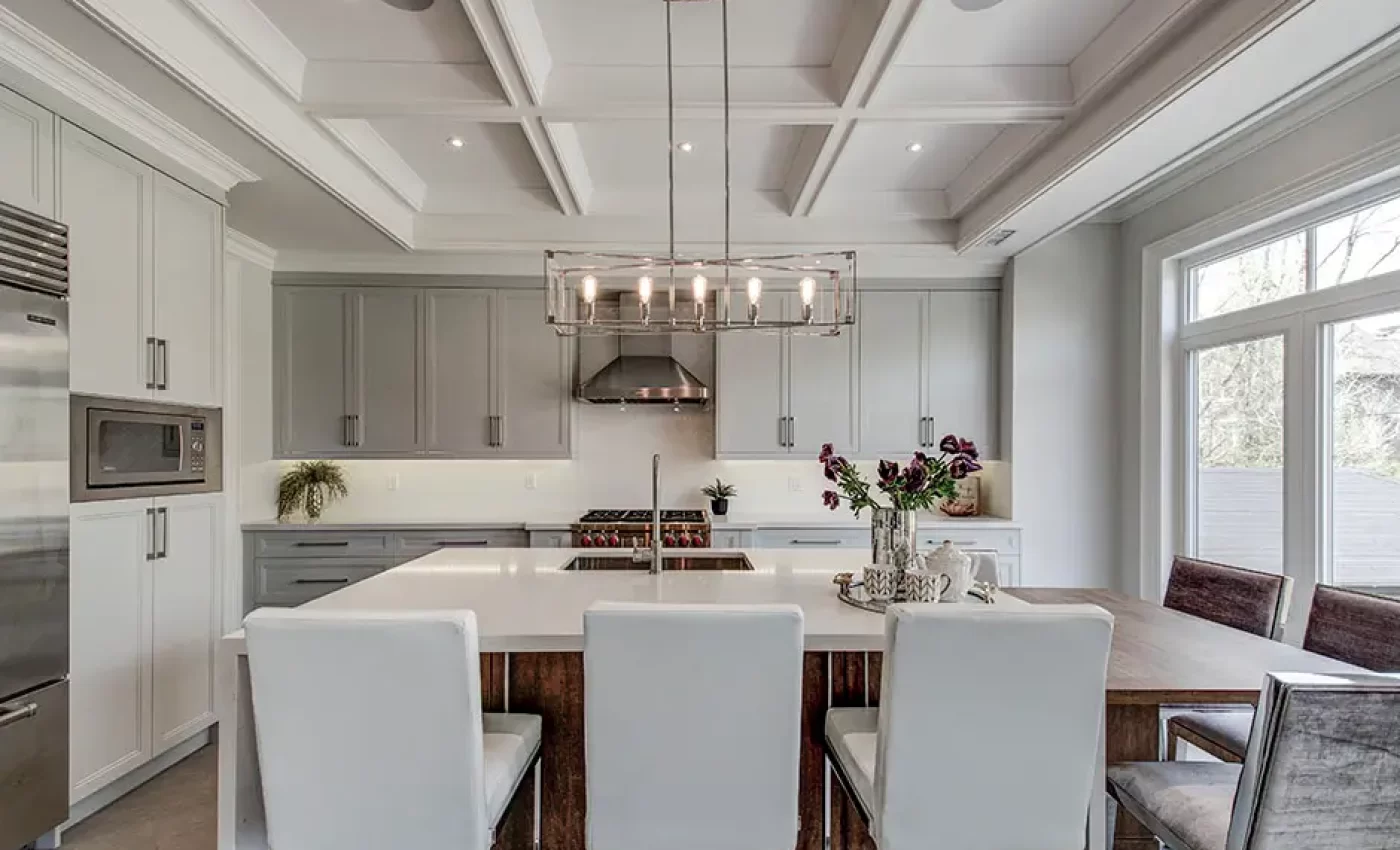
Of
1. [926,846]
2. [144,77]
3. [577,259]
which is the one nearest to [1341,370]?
[926,846]

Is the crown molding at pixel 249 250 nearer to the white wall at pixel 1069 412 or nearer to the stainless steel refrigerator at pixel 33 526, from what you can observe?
the stainless steel refrigerator at pixel 33 526

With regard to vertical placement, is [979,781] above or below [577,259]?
below

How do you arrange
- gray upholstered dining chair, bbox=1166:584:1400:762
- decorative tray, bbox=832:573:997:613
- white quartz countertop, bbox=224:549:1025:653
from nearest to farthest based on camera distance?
white quartz countertop, bbox=224:549:1025:653 → gray upholstered dining chair, bbox=1166:584:1400:762 → decorative tray, bbox=832:573:997:613

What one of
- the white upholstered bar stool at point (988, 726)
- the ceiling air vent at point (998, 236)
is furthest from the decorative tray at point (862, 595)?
the ceiling air vent at point (998, 236)

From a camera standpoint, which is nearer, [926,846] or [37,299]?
[926,846]

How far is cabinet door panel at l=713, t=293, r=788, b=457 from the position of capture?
475 cm

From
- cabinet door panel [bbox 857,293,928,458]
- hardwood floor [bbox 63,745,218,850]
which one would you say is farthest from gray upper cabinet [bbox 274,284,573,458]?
Answer: hardwood floor [bbox 63,745,218,850]

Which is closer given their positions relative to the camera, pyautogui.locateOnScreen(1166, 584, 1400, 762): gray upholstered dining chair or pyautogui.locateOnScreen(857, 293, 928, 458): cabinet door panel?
pyautogui.locateOnScreen(1166, 584, 1400, 762): gray upholstered dining chair

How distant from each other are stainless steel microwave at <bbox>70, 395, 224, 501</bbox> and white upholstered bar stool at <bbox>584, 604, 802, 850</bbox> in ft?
6.95

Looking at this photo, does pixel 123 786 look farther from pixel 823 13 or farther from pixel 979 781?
pixel 823 13

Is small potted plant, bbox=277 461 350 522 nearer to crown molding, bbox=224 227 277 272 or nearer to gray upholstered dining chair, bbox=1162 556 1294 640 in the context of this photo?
crown molding, bbox=224 227 277 272

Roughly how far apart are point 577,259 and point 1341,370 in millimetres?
3772

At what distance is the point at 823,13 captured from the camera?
2473 mm

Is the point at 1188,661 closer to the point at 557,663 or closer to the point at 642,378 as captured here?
the point at 557,663
